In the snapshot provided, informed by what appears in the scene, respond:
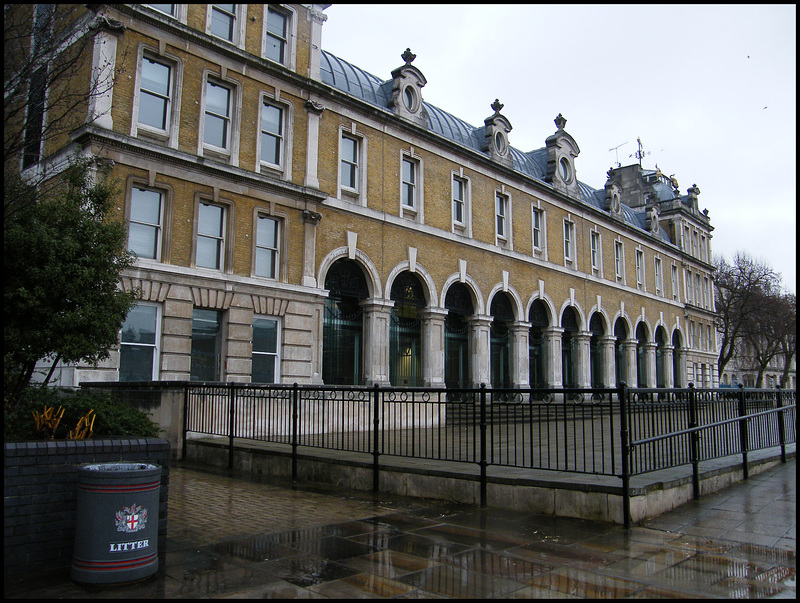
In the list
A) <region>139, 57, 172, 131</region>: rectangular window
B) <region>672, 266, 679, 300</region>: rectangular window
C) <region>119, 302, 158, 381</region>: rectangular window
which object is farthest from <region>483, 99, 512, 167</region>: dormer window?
<region>672, 266, 679, 300</region>: rectangular window

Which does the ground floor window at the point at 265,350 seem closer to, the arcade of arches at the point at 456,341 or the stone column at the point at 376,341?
the arcade of arches at the point at 456,341

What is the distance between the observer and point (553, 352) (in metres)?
32.0

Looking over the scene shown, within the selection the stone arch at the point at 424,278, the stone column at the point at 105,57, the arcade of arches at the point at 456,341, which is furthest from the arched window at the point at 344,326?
the stone column at the point at 105,57

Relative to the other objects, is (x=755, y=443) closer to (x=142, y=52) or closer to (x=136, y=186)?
(x=136, y=186)

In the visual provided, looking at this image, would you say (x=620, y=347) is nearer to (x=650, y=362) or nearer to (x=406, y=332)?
(x=650, y=362)

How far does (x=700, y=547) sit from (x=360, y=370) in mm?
17175

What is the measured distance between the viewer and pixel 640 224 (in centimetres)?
4606

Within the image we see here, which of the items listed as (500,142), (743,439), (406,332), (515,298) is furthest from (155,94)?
(515,298)

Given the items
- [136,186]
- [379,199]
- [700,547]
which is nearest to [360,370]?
[379,199]

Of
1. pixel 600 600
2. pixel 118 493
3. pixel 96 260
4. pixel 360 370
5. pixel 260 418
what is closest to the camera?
pixel 600 600

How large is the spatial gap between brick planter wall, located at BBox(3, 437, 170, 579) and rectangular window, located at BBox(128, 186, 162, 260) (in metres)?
11.8

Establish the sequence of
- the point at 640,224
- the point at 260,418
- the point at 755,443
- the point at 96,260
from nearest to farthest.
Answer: the point at 96,260
the point at 755,443
the point at 260,418
the point at 640,224

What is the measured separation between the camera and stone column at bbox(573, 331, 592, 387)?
3434 cm

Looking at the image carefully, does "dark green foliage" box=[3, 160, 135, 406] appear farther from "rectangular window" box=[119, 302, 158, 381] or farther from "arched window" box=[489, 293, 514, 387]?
"arched window" box=[489, 293, 514, 387]
